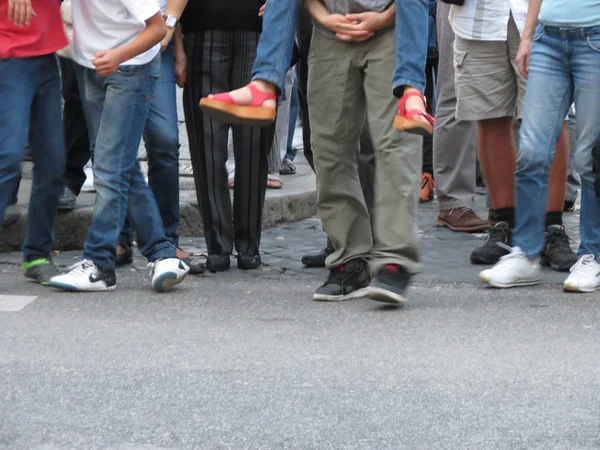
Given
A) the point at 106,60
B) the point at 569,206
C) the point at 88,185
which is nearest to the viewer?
the point at 106,60

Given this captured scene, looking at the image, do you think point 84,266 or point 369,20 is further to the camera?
point 84,266

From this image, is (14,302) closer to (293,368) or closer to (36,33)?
(36,33)

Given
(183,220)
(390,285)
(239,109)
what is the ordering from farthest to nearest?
1. (183,220)
2. (390,285)
3. (239,109)

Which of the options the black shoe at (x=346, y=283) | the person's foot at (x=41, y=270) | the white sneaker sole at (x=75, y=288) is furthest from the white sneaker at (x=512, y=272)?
the person's foot at (x=41, y=270)

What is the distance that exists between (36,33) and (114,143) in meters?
0.55

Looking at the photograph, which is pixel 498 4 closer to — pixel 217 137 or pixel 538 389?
pixel 217 137

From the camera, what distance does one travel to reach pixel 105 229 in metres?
5.72

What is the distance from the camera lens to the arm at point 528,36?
231 inches

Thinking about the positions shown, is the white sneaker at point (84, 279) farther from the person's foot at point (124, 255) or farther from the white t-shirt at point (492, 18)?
the white t-shirt at point (492, 18)

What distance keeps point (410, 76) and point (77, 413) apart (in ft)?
6.48

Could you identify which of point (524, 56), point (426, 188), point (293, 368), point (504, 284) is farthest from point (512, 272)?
point (426, 188)

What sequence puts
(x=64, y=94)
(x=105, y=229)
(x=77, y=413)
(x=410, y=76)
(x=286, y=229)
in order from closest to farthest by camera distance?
1. (x=77, y=413)
2. (x=410, y=76)
3. (x=105, y=229)
4. (x=64, y=94)
5. (x=286, y=229)

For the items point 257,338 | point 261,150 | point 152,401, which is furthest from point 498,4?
point 152,401

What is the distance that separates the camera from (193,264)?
20.7 feet
